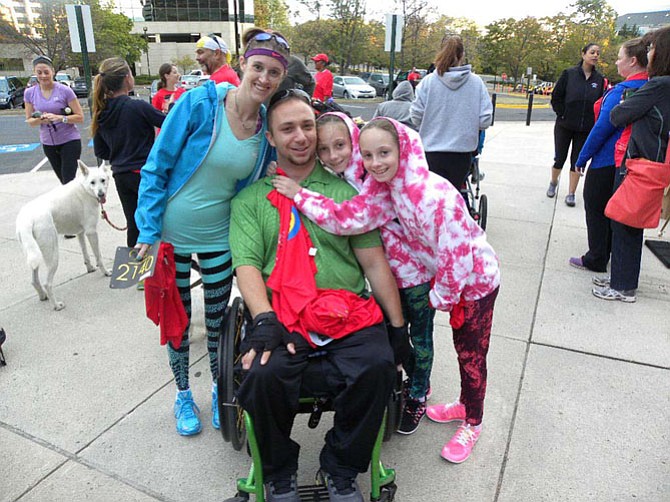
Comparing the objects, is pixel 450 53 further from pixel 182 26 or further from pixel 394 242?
pixel 182 26

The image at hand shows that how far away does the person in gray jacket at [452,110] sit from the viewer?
427cm

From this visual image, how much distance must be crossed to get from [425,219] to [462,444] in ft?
3.86

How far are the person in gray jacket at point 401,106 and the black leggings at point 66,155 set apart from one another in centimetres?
316

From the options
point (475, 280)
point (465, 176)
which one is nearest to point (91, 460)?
point (475, 280)

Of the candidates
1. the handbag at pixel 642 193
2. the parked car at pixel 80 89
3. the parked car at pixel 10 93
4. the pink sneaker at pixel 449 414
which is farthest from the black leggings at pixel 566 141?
the parked car at pixel 80 89

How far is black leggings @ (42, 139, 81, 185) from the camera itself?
528cm

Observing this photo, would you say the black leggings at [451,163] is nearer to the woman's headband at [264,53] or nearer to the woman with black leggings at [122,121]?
the woman with black leggings at [122,121]

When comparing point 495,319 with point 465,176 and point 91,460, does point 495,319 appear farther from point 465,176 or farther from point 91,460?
point 91,460

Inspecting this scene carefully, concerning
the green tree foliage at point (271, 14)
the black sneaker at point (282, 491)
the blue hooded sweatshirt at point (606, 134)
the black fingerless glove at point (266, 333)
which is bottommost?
the black sneaker at point (282, 491)

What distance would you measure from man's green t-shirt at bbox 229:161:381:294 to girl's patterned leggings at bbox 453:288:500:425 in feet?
1.66

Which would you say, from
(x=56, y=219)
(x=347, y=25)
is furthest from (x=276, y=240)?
(x=347, y=25)

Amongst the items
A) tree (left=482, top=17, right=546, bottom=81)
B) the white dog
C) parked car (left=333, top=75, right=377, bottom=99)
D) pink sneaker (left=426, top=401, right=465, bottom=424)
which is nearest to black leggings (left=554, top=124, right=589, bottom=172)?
pink sneaker (left=426, top=401, right=465, bottom=424)

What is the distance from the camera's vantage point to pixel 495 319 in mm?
3744

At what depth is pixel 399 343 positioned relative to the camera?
2.13 meters
